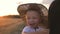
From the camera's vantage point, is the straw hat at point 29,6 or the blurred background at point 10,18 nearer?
the straw hat at point 29,6

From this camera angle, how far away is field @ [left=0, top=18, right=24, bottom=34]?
1517mm

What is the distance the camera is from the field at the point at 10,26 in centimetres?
152

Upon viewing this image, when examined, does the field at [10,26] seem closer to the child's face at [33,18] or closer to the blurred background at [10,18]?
the blurred background at [10,18]

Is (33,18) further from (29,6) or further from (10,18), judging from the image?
(10,18)

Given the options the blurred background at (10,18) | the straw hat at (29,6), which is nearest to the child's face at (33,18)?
the straw hat at (29,6)

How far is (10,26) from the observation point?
5.27 ft

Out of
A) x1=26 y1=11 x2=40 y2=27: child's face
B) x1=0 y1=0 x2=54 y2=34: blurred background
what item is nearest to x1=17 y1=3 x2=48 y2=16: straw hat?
x1=26 y1=11 x2=40 y2=27: child's face

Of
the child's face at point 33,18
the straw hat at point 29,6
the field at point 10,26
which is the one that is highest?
the straw hat at point 29,6

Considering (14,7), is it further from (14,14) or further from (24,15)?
(24,15)

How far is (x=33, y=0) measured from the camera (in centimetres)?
197

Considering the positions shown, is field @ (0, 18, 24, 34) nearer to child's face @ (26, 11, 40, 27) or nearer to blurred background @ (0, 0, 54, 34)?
blurred background @ (0, 0, 54, 34)

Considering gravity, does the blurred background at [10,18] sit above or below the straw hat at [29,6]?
below

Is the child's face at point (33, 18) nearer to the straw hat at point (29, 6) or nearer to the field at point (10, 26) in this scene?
the straw hat at point (29, 6)

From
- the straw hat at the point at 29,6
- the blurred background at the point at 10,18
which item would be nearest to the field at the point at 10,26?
the blurred background at the point at 10,18
